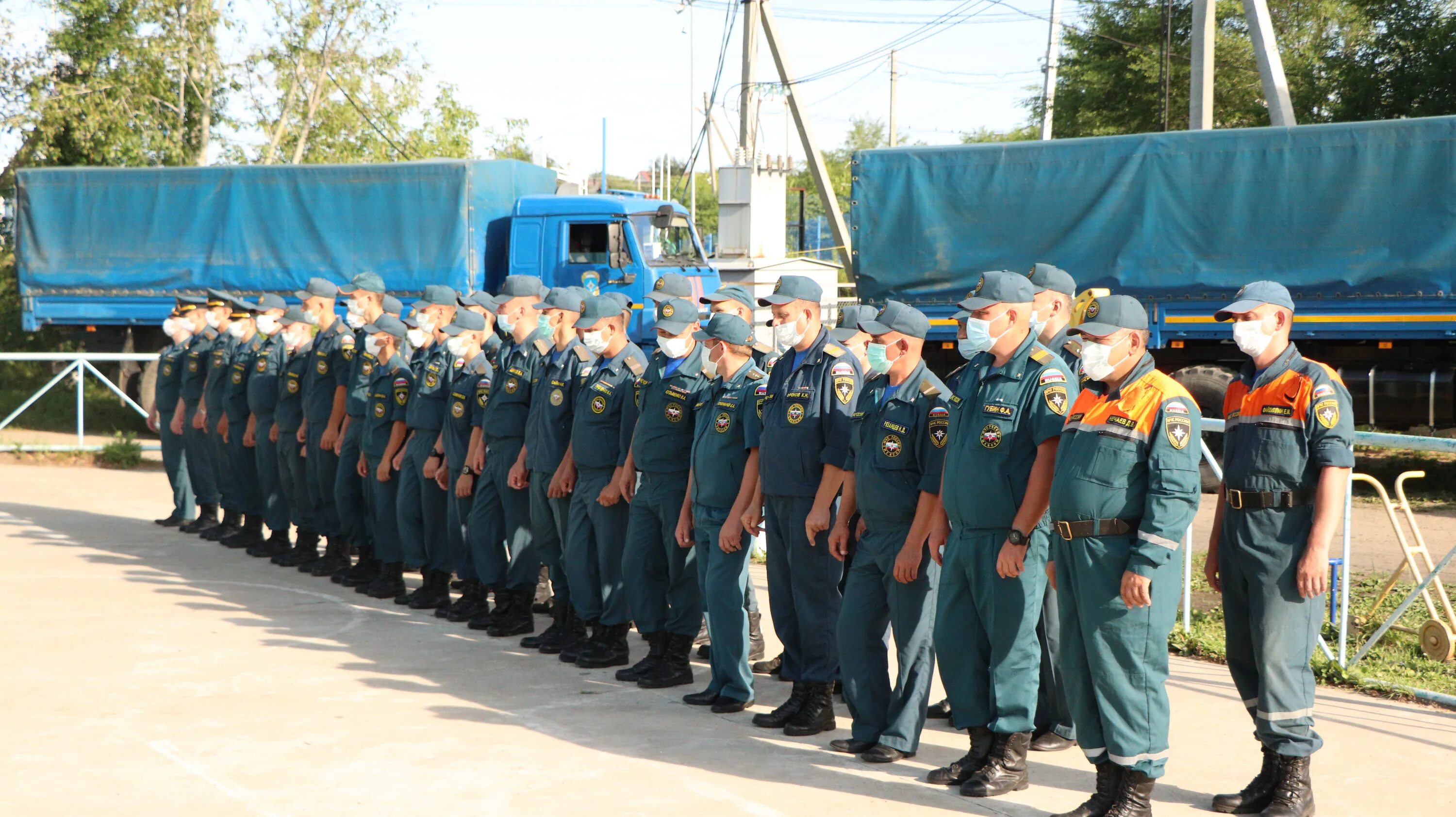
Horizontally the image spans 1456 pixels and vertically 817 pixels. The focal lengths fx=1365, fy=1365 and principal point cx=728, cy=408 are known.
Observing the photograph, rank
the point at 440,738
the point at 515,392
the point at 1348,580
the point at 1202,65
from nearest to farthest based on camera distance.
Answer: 1. the point at 440,738
2. the point at 1348,580
3. the point at 515,392
4. the point at 1202,65

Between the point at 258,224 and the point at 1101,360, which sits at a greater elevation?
the point at 258,224

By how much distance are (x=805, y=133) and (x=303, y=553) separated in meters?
14.2

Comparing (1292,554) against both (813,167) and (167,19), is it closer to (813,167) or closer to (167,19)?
(813,167)

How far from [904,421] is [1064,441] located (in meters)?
0.73

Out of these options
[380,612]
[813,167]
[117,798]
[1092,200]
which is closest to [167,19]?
[813,167]

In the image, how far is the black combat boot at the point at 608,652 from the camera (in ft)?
21.7

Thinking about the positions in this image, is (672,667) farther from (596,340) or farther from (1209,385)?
(1209,385)

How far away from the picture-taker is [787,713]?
5598 mm

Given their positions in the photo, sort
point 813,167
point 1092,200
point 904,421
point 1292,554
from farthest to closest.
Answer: point 813,167 < point 1092,200 < point 904,421 < point 1292,554

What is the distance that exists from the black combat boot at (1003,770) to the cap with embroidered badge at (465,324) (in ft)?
14.1

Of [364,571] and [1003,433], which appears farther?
[364,571]

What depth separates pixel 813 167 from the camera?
2158cm

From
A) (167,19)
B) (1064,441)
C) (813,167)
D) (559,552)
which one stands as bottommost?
(559,552)

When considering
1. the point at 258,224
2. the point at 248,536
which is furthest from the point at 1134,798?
the point at 258,224
